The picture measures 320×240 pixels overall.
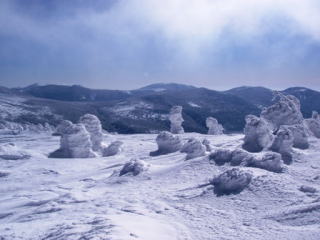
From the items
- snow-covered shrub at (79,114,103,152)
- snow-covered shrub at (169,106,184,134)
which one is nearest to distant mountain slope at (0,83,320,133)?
snow-covered shrub at (169,106,184,134)

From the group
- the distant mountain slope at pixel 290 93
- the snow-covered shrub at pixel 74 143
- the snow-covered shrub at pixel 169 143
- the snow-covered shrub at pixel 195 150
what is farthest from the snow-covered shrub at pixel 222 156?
the distant mountain slope at pixel 290 93

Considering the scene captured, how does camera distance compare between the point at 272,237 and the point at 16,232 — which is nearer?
the point at 272,237

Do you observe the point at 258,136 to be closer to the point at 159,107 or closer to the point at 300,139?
the point at 300,139

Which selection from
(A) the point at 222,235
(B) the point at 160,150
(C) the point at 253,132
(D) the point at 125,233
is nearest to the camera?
(D) the point at 125,233

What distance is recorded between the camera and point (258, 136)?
2297 cm

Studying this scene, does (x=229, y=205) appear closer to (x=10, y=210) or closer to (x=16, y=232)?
(x=16, y=232)

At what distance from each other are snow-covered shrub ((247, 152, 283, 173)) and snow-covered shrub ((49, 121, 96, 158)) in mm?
16528

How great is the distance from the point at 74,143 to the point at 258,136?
14.7m

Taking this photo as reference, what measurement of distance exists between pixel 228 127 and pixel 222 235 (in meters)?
91.5

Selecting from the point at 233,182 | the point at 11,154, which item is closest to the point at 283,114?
the point at 233,182

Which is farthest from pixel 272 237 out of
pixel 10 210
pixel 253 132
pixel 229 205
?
pixel 253 132

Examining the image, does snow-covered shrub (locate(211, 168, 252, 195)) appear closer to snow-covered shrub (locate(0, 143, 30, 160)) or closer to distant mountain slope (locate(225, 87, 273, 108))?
snow-covered shrub (locate(0, 143, 30, 160))

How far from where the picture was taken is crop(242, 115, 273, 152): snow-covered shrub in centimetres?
2278

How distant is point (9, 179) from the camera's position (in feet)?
64.5
